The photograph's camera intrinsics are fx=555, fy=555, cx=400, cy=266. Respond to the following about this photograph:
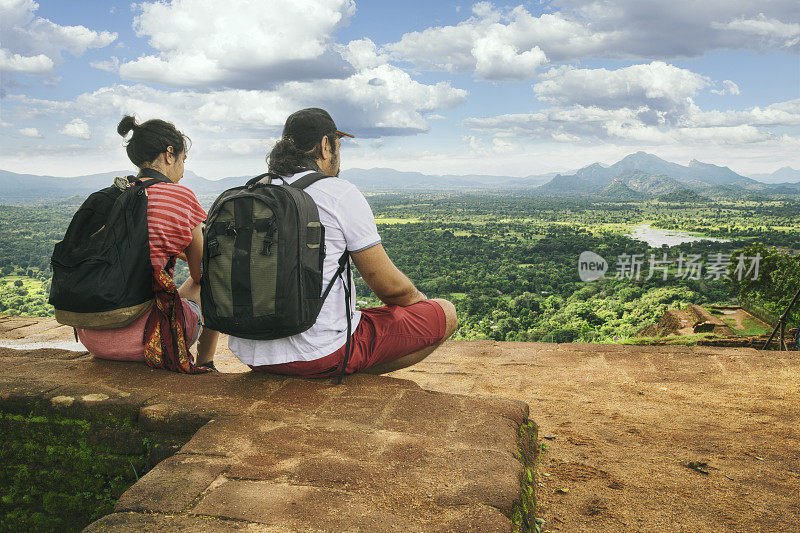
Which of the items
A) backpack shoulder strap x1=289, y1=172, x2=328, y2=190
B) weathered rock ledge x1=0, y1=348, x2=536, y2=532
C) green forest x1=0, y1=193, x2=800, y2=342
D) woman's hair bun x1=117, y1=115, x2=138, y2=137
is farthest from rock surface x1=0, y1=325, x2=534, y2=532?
green forest x1=0, y1=193, x2=800, y2=342

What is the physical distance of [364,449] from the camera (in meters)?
1.73

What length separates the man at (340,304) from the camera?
2.18 meters

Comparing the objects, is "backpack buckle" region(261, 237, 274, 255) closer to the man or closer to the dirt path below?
the man

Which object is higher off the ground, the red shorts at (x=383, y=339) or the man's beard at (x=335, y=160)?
the man's beard at (x=335, y=160)

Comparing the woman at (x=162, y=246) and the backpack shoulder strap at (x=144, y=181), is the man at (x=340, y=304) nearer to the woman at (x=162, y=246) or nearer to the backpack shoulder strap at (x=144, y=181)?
the woman at (x=162, y=246)

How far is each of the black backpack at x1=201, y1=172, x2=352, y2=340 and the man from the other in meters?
0.10

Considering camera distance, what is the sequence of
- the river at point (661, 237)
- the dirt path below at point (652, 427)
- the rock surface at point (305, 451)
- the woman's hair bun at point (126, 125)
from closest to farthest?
the rock surface at point (305, 451) → the dirt path below at point (652, 427) → the woman's hair bun at point (126, 125) → the river at point (661, 237)

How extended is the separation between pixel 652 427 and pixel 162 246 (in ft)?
8.39

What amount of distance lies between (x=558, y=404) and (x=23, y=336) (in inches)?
187

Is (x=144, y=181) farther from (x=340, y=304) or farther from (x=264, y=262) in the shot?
(x=340, y=304)

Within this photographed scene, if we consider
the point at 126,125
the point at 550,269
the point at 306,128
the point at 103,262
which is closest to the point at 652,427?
the point at 306,128

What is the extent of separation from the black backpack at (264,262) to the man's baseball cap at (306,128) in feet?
1.12

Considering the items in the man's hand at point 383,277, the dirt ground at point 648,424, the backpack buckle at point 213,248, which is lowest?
the dirt ground at point 648,424

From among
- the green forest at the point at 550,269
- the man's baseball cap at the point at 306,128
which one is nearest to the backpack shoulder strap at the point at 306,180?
the man's baseball cap at the point at 306,128
